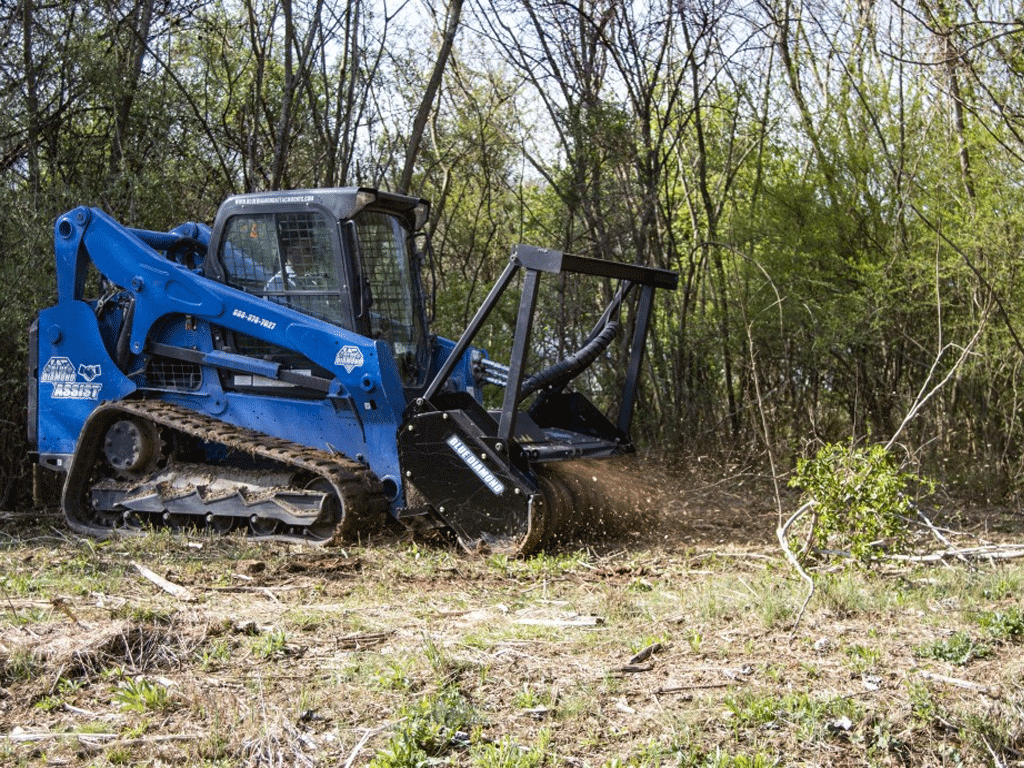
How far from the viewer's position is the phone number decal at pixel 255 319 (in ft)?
27.1

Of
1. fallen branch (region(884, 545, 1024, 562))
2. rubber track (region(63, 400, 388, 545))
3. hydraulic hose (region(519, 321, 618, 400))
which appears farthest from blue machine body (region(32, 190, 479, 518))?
fallen branch (region(884, 545, 1024, 562))

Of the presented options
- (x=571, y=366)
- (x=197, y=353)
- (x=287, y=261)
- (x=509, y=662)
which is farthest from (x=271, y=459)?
(x=509, y=662)

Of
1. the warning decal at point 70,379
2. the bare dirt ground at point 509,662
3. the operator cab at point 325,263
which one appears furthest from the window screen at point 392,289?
the warning decal at point 70,379

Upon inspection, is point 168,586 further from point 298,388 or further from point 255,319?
point 255,319

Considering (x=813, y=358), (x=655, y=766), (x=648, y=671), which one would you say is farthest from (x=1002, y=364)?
(x=655, y=766)

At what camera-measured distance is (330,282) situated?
27.3 feet

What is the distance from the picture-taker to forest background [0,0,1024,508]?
975 cm

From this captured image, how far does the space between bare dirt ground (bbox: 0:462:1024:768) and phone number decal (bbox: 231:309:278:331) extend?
5.52ft

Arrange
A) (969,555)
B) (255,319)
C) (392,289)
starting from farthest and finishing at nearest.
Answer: (392,289) → (255,319) → (969,555)

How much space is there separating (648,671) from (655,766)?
93 cm

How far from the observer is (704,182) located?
1164 centimetres

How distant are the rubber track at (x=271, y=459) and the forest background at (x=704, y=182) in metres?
1.53

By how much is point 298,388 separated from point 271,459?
519mm

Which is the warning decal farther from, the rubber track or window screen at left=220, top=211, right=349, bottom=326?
window screen at left=220, top=211, right=349, bottom=326
